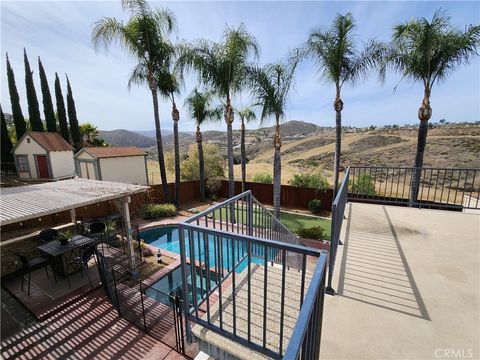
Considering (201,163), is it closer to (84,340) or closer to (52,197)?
(52,197)

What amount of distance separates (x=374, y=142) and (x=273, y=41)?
3179 centimetres

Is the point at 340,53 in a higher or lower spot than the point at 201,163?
higher

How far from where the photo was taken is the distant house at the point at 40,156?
18703 millimetres

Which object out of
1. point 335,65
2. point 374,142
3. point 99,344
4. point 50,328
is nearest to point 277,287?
point 99,344

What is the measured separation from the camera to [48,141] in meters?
19.2

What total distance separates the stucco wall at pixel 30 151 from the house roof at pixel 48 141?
280mm

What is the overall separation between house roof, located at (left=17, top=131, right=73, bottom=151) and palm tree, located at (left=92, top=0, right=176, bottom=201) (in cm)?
1325

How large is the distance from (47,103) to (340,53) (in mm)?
27485

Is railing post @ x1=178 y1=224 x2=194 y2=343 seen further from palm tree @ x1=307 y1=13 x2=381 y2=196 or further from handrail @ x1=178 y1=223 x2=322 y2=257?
palm tree @ x1=307 y1=13 x2=381 y2=196

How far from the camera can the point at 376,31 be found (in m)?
8.46

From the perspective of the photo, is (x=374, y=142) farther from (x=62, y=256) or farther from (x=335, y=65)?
(x=62, y=256)

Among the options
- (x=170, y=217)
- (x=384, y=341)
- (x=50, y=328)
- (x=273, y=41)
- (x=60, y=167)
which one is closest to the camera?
(x=384, y=341)

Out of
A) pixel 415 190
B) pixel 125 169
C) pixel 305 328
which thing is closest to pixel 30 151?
pixel 125 169

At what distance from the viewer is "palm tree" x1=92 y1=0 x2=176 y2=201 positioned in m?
9.86
